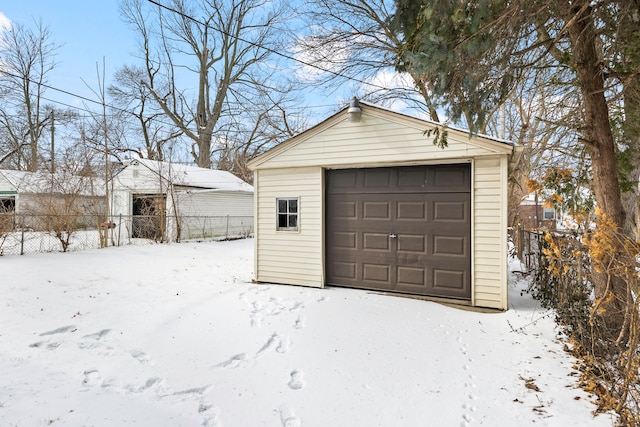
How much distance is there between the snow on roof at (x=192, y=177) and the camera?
1422cm

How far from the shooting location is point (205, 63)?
23422 mm

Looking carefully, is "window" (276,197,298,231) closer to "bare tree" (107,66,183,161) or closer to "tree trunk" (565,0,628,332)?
"tree trunk" (565,0,628,332)

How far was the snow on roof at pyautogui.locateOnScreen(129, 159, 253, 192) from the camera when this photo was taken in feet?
46.6

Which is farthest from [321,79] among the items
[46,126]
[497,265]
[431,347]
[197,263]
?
[46,126]

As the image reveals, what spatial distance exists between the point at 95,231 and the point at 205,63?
49.8 ft

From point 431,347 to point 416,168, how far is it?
3.10m

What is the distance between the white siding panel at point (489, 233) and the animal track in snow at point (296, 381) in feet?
11.1

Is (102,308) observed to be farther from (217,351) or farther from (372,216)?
(372,216)

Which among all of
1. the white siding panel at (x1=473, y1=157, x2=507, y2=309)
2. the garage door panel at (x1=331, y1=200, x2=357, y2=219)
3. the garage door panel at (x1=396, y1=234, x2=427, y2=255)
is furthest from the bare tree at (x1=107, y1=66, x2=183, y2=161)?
the white siding panel at (x1=473, y1=157, x2=507, y2=309)

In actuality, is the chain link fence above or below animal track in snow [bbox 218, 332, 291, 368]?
above

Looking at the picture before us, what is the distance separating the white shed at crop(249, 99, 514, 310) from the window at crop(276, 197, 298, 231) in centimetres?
2

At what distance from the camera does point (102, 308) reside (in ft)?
16.9

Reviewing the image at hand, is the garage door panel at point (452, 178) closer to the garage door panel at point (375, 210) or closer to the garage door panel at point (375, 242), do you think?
the garage door panel at point (375, 210)

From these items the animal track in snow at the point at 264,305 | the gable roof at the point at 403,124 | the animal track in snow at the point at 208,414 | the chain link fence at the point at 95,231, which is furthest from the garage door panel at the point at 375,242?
the chain link fence at the point at 95,231
